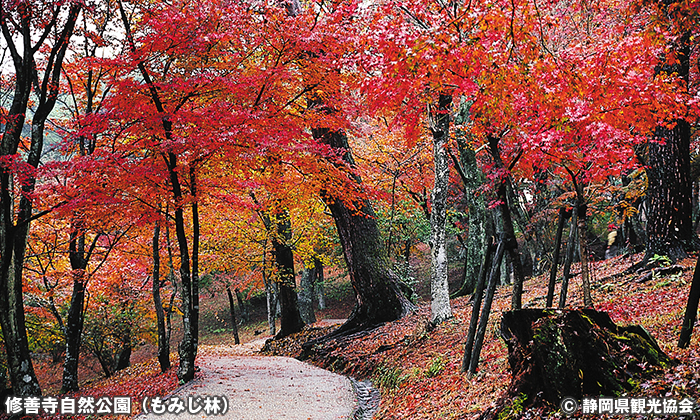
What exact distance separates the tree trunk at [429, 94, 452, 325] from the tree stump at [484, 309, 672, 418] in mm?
5350

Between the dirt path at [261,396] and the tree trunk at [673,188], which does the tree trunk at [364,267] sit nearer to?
the dirt path at [261,396]

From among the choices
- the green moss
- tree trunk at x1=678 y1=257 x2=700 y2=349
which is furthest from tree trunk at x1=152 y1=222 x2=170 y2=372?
tree trunk at x1=678 y1=257 x2=700 y2=349

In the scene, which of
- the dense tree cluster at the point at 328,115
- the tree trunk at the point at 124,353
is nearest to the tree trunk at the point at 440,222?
the dense tree cluster at the point at 328,115

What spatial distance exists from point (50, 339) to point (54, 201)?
30.4 ft

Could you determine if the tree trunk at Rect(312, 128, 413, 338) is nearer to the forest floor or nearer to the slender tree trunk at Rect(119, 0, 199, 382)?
the forest floor

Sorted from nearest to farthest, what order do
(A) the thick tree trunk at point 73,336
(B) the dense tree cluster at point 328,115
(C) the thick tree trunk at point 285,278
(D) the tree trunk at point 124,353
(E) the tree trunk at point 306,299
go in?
(B) the dense tree cluster at point 328,115 < (A) the thick tree trunk at point 73,336 < (C) the thick tree trunk at point 285,278 < (D) the tree trunk at point 124,353 < (E) the tree trunk at point 306,299

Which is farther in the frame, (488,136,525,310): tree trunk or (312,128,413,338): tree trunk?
(312,128,413,338): tree trunk

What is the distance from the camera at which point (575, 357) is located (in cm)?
381

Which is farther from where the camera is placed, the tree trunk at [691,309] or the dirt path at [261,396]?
the dirt path at [261,396]

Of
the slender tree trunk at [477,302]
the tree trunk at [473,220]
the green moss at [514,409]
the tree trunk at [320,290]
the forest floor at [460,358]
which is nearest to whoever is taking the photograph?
the green moss at [514,409]

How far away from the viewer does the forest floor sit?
438 centimetres

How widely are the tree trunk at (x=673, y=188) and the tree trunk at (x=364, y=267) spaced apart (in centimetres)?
636

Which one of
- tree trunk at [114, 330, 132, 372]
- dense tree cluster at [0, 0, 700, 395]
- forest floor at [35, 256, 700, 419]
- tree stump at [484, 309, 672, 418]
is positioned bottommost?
Result: tree trunk at [114, 330, 132, 372]

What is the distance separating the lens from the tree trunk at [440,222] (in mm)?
9477
